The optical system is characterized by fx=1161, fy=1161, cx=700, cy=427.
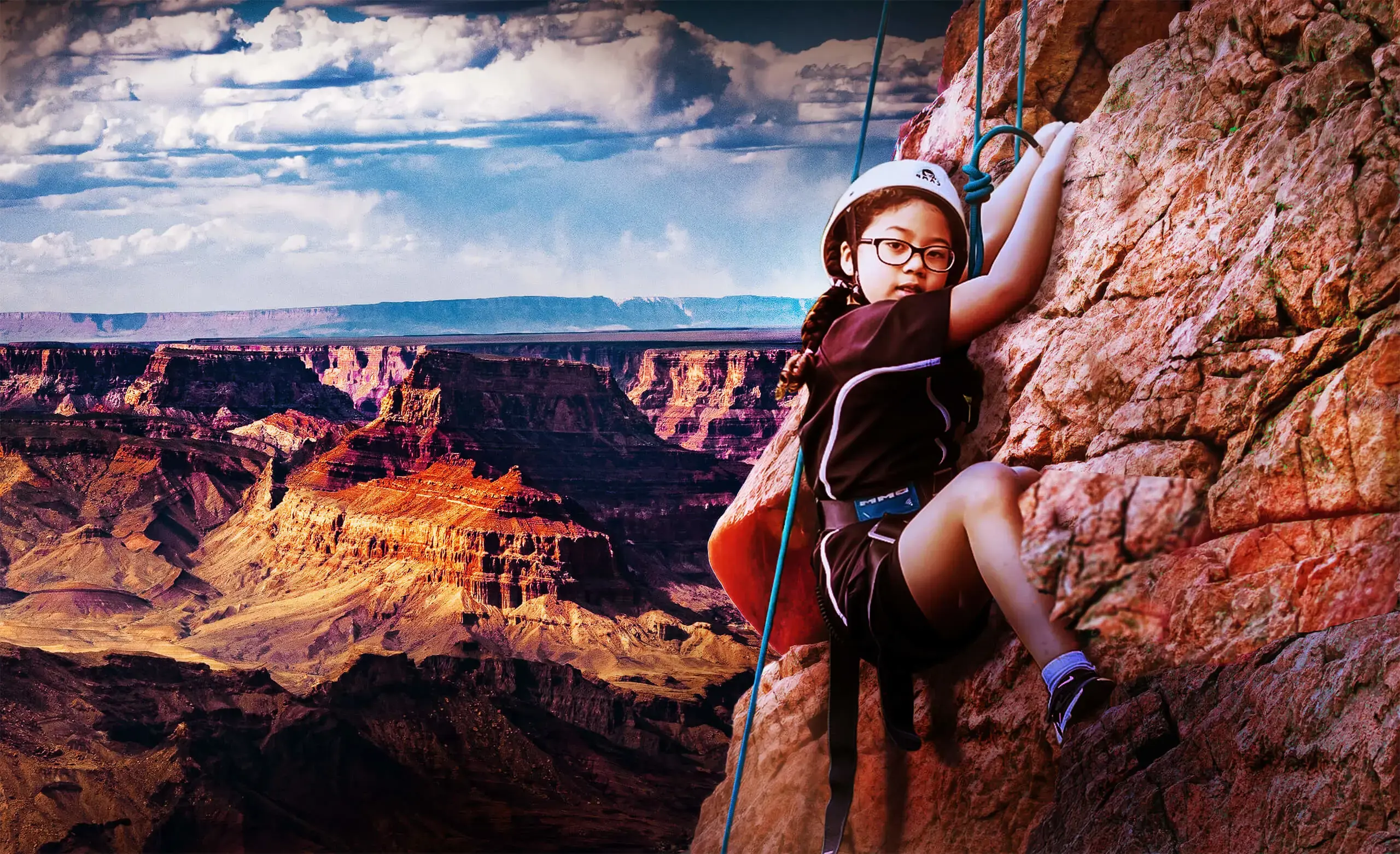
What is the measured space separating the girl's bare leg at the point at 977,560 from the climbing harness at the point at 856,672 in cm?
12

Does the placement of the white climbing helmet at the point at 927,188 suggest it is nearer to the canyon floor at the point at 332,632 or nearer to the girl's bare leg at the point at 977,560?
the girl's bare leg at the point at 977,560

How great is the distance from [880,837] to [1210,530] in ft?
3.82

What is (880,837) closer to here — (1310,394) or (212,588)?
(1310,394)

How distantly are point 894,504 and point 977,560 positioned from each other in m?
0.30

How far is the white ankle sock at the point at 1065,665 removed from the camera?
7.55 ft

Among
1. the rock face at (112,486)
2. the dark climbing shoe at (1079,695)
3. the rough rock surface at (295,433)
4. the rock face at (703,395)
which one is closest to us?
the dark climbing shoe at (1079,695)

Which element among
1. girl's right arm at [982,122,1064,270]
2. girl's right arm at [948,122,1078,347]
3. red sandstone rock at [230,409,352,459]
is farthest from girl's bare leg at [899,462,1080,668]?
red sandstone rock at [230,409,352,459]

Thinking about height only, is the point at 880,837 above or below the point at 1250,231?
below

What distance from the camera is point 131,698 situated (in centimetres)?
873

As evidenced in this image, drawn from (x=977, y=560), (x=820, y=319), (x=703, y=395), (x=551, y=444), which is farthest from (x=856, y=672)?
(x=703, y=395)

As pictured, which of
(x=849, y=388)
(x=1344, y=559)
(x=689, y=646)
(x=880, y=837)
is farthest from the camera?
(x=689, y=646)

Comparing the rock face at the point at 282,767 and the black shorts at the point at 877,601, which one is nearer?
the black shorts at the point at 877,601

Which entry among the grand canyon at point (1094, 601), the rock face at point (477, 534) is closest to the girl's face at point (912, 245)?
the grand canyon at point (1094, 601)

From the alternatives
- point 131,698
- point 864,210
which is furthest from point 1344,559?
point 131,698
